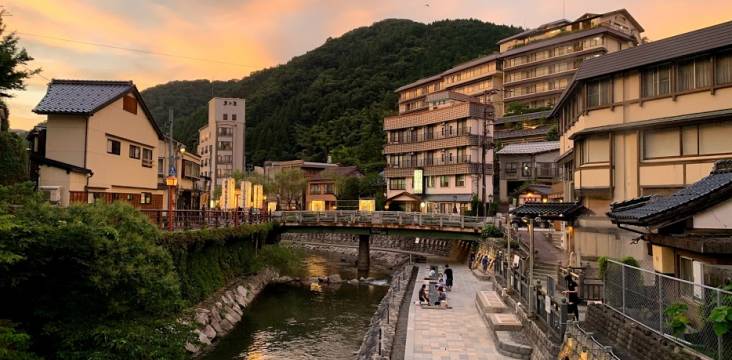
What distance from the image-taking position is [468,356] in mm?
16062

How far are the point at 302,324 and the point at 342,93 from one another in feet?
305

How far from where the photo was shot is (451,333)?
1925cm

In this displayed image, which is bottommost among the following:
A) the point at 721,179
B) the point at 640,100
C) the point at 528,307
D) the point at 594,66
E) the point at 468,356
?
the point at 468,356

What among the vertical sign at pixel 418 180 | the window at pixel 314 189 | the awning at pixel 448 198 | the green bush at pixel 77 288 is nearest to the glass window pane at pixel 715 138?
the green bush at pixel 77 288

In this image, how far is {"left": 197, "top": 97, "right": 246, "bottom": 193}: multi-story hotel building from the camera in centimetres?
10012

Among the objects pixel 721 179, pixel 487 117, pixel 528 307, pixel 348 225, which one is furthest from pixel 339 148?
pixel 721 179

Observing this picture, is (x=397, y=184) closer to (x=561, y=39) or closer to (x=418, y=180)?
(x=418, y=180)

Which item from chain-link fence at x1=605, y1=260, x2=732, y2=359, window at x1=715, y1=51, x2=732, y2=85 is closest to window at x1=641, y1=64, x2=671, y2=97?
window at x1=715, y1=51, x2=732, y2=85

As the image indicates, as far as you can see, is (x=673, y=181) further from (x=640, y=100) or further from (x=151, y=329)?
(x=151, y=329)

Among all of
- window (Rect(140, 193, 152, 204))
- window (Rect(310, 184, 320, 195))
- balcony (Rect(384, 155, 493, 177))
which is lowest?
window (Rect(140, 193, 152, 204))

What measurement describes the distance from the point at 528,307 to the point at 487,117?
42.2 meters

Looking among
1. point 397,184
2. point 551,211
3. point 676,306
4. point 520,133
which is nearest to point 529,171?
point 520,133

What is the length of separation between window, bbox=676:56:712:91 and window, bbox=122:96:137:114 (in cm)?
2868

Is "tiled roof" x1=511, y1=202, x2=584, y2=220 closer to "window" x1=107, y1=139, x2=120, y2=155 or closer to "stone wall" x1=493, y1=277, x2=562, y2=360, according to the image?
"stone wall" x1=493, y1=277, x2=562, y2=360
